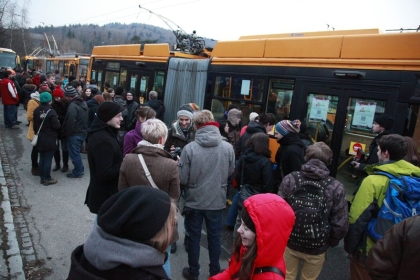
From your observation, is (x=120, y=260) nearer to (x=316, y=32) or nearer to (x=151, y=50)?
(x=316, y=32)

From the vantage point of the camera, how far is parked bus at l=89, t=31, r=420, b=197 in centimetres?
429

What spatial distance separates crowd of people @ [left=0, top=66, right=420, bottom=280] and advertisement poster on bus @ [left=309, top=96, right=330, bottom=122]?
1.05 ft

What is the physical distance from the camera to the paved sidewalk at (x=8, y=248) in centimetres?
334

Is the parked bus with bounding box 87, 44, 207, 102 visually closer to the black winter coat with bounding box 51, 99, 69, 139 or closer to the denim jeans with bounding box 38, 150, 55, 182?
the black winter coat with bounding box 51, 99, 69, 139

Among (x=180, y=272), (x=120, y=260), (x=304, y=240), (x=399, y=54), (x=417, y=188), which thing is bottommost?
(x=180, y=272)

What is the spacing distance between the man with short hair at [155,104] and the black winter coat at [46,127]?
2.33m

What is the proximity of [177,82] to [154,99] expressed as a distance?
74 cm

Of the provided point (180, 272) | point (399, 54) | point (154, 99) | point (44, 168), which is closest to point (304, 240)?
point (180, 272)

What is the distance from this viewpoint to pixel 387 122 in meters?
4.07

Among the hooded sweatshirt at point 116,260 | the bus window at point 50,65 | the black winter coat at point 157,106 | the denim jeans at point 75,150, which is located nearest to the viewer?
the hooded sweatshirt at point 116,260

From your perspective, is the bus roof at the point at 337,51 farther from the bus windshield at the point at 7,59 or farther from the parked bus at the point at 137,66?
the bus windshield at the point at 7,59

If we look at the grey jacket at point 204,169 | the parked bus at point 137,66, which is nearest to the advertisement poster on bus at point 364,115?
the grey jacket at point 204,169

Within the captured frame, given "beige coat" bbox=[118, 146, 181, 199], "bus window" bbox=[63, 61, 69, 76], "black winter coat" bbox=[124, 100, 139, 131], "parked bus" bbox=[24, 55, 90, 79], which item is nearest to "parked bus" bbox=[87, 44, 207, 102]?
"black winter coat" bbox=[124, 100, 139, 131]

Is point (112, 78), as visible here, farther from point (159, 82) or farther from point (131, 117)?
point (131, 117)
